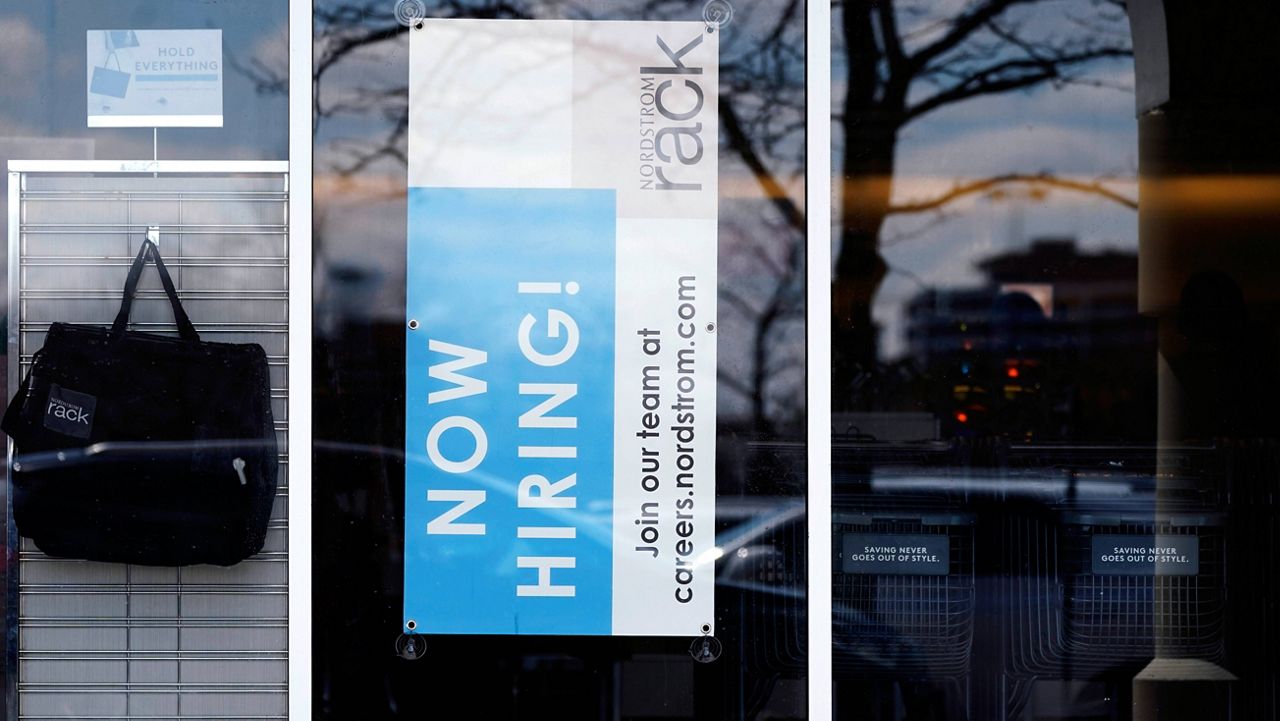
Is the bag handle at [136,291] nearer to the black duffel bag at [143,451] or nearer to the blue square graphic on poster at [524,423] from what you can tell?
the black duffel bag at [143,451]

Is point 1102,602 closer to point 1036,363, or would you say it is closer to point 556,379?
point 1036,363

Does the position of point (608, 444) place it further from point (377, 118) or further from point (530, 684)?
point (377, 118)

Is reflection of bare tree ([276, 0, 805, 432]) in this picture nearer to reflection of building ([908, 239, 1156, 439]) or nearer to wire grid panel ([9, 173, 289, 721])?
wire grid panel ([9, 173, 289, 721])

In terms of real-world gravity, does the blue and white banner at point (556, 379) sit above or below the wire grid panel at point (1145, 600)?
above

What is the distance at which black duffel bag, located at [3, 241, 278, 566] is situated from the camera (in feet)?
8.66

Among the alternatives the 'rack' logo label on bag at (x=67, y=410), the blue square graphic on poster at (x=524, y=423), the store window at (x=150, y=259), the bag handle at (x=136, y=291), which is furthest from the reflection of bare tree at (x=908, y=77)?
the 'rack' logo label on bag at (x=67, y=410)

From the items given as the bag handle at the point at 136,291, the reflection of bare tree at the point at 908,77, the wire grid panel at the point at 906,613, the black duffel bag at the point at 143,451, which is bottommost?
the wire grid panel at the point at 906,613

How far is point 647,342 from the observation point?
105 inches

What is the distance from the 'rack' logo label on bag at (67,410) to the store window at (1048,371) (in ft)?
5.61

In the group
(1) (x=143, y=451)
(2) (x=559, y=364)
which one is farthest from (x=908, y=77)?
(1) (x=143, y=451)

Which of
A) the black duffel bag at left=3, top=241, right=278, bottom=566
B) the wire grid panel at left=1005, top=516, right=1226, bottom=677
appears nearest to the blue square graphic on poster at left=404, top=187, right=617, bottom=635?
the black duffel bag at left=3, top=241, right=278, bottom=566

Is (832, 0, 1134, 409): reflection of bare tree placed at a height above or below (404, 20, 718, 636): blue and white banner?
above

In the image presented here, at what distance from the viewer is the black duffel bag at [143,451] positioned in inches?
104

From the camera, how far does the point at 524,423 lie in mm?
2672
